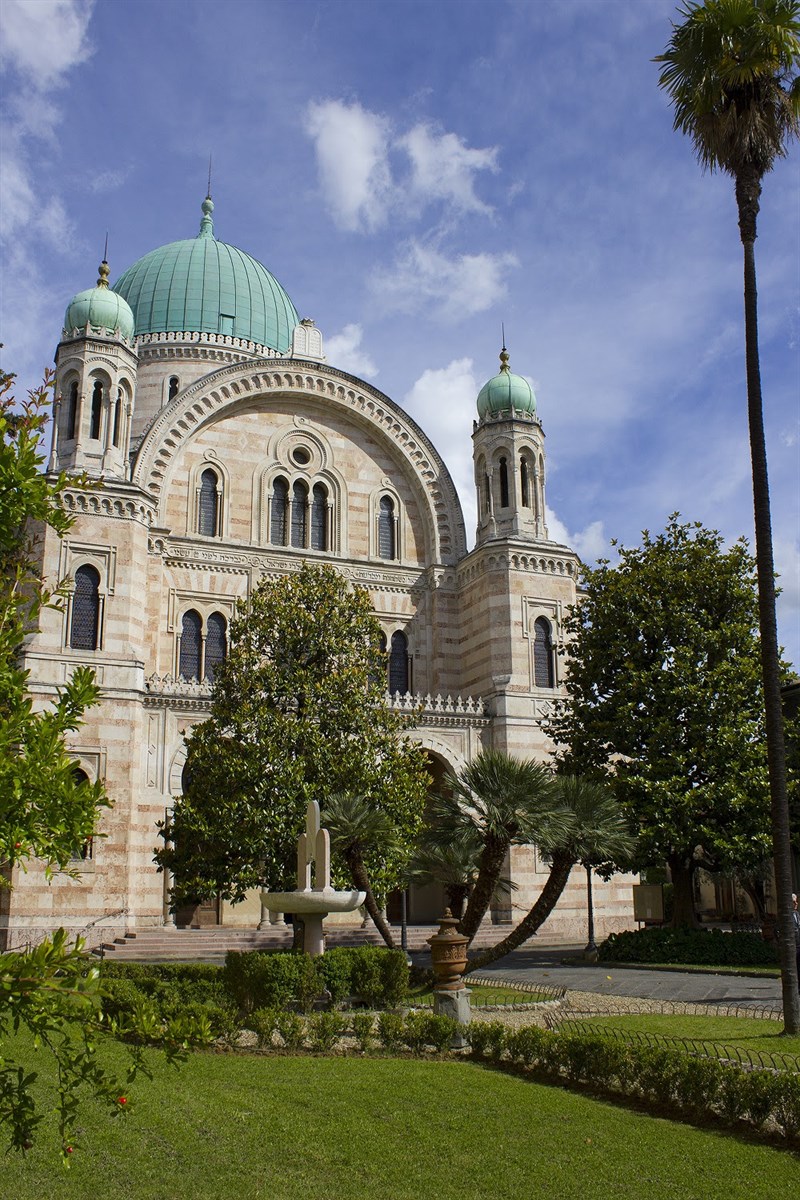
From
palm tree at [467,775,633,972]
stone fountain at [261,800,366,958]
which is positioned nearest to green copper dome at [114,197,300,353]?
stone fountain at [261,800,366,958]

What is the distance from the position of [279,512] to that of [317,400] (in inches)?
182

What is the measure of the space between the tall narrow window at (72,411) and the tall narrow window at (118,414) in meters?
1.25

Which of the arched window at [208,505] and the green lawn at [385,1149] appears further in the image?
the arched window at [208,505]

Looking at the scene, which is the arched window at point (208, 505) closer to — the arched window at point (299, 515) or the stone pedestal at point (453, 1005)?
the arched window at point (299, 515)

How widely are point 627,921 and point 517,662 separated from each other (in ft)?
31.1

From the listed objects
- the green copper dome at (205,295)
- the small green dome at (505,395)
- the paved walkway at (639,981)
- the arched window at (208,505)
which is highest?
the green copper dome at (205,295)

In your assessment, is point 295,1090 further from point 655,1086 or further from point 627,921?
point 627,921

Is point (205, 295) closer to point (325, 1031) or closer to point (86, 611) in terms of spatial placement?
point (86, 611)

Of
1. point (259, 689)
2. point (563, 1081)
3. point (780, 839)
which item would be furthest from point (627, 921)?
point (563, 1081)

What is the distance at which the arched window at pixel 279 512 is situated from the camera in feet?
123

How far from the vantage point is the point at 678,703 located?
27.1 m

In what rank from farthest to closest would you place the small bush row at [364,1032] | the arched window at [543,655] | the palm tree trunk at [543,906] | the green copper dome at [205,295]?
1. the green copper dome at [205,295]
2. the arched window at [543,655]
3. the palm tree trunk at [543,906]
4. the small bush row at [364,1032]

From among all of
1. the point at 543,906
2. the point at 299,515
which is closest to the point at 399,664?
the point at 299,515

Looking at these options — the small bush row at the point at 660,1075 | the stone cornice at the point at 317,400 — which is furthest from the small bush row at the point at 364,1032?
the stone cornice at the point at 317,400
